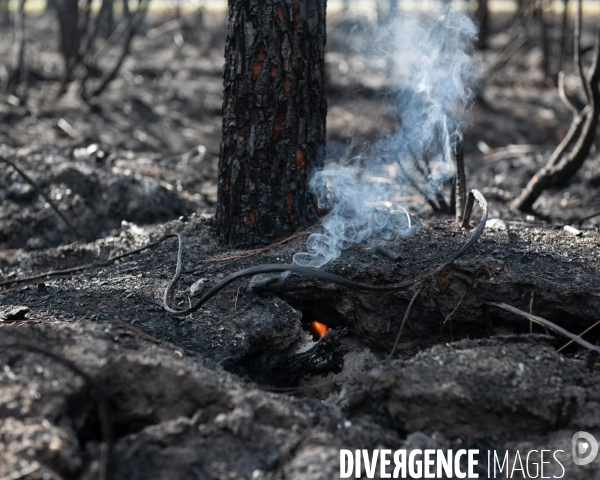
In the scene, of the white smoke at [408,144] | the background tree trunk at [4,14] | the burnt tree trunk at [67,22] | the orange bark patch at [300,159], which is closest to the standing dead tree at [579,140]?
the white smoke at [408,144]

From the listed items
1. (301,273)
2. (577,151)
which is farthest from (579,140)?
(301,273)

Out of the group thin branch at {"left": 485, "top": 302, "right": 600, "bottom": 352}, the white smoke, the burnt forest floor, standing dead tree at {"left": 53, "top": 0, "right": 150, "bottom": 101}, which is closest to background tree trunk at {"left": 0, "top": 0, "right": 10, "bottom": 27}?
standing dead tree at {"left": 53, "top": 0, "right": 150, "bottom": 101}

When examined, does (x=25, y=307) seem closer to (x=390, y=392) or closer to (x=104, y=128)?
(x=390, y=392)

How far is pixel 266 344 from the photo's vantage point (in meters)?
2.86

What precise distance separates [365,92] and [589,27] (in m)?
9.00

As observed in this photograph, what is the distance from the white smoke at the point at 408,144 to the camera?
346 centimetres

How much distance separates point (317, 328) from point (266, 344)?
1.36ft

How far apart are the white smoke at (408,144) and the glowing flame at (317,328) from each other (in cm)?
33

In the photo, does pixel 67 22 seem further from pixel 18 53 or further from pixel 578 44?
pixel 578 44

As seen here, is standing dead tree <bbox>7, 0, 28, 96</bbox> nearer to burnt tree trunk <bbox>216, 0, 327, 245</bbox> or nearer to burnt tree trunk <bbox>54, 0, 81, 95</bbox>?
burnt tree trunk <bbox>54, 0, 81, 95</bbox>

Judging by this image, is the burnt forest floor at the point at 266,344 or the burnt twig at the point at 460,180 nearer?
the burnt forest floor at the point at 266,344

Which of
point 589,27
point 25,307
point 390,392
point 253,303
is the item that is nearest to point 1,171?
point 25,307

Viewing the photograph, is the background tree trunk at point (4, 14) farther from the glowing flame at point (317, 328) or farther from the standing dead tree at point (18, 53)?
the glowing flame at point (317, 328)

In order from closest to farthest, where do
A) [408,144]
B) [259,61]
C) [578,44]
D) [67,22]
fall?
[259,61], [408,144], [578,44], [67,22]
